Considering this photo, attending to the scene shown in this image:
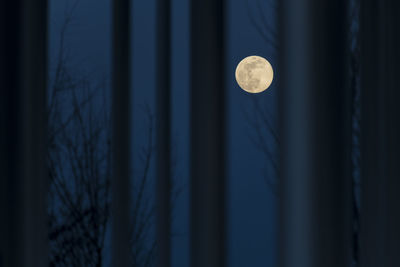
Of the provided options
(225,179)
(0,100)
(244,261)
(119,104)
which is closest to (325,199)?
(225,179)

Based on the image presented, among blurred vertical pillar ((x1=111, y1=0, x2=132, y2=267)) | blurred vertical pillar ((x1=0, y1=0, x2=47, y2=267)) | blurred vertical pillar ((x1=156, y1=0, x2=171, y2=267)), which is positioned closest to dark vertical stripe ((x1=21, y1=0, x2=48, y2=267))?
Answer: blurred vertical pillar ((x1=0, y1=0, x2=47, y2=267))

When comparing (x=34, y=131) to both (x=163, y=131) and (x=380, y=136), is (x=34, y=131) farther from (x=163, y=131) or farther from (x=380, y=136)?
(x=380, y=136)

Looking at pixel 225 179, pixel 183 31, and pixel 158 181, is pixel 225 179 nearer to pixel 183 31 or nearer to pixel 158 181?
pixel 158 181

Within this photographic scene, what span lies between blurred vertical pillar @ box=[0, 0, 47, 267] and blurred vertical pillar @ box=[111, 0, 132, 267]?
0.56 feet

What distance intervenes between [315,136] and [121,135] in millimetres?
508

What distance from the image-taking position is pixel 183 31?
1.07m

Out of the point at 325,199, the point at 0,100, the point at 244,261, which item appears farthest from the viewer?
the point at 244,261

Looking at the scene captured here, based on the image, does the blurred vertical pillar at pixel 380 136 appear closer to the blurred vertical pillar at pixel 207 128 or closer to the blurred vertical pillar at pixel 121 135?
the blurred vertical pillar at pixel 207 128

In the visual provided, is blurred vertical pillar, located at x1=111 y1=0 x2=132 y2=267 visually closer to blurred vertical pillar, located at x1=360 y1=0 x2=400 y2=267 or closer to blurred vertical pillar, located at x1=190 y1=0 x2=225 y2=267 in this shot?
blurred vertical pillar, located at x1=190 y1=0 x2=225 y2=267

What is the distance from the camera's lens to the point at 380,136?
3.00 feet

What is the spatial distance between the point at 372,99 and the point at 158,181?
55 cm

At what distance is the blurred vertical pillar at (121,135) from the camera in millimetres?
960

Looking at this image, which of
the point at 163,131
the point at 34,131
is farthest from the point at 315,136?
the point at 34,131

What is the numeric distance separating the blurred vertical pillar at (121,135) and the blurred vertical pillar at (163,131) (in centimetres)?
8
